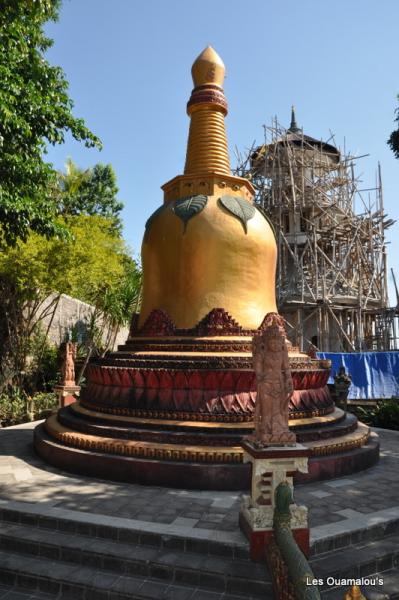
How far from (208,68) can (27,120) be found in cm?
479

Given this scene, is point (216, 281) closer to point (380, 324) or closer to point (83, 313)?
point (83, 313)

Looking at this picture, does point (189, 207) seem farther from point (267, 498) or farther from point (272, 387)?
point (267, 498)

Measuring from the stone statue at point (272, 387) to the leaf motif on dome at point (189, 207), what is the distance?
525 cm

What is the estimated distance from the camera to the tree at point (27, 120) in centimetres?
914

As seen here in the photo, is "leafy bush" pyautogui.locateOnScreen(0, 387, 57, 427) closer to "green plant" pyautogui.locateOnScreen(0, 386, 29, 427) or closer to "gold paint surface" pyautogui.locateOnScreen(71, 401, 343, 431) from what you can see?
"green plant" pyautogui.locateOnScreen(0, 386, 29, 427)

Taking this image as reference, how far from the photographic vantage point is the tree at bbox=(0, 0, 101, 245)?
30.0 ft

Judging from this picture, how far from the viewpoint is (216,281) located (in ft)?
33.1

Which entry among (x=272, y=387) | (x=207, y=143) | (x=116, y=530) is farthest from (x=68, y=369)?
(x=272, y=387)

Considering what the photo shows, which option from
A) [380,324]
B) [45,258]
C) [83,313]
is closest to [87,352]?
[83,313]

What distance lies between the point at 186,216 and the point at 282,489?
270 inches

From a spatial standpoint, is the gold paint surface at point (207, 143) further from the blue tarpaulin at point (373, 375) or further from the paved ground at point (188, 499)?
the blue tarpaulin at point (373, 375)

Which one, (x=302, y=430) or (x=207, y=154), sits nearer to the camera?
(x=302, y=430)

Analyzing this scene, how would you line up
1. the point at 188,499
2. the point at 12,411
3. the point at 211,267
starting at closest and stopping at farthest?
the point at 188,499
the point at 211,267
the point at 12,411

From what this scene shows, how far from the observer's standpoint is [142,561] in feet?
16.1
